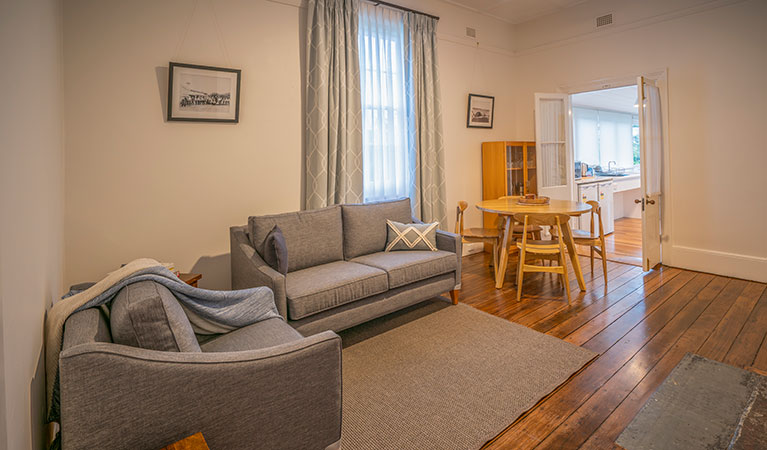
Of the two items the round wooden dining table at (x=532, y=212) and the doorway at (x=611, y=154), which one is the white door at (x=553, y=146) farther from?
the round wooden dining table at (x=532, y=212)

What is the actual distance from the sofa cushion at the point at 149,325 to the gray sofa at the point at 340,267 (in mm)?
1045

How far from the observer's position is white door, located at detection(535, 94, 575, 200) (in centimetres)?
529

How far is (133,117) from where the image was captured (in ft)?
9.85

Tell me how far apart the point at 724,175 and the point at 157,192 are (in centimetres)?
528

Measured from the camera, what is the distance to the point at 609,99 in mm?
7398

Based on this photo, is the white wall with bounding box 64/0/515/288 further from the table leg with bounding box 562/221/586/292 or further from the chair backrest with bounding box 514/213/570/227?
the table leg with bounding box 562/221/586/292

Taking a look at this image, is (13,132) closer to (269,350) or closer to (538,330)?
(269,350)

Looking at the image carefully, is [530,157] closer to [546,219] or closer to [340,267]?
[546,219]

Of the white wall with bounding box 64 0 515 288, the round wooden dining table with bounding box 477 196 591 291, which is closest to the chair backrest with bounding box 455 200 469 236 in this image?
the round wooden dining table with bounding box 477 196 591 291

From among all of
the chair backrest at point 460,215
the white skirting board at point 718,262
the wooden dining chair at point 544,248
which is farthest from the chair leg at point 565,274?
the white skirting board at point 718,262

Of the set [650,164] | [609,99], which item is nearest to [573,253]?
[650,164]

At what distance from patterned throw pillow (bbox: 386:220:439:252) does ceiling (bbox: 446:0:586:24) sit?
304cm

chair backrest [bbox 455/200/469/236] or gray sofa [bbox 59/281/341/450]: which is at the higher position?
chair backrest [bbox 455/200/469/236]

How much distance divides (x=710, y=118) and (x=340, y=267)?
4.05 metres
